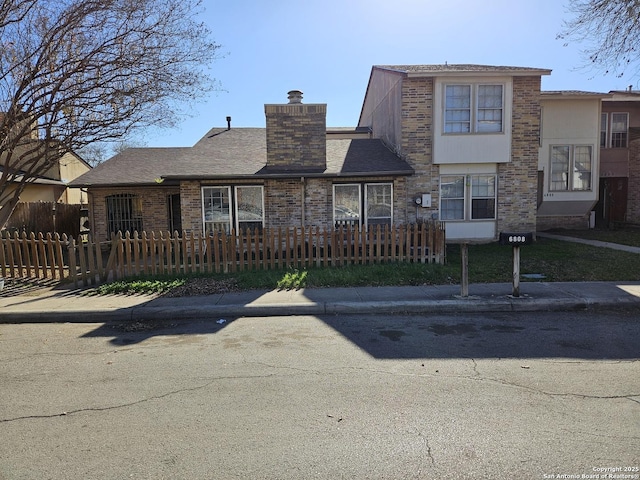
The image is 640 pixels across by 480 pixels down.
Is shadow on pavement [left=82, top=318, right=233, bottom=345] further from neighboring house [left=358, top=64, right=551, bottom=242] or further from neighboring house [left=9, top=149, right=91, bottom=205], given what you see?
neighboring house [left=9, top=149, right=91, bottom=205]

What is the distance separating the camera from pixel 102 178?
15.0m

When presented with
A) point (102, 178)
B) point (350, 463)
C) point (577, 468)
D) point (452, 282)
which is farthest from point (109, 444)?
point (102, 178)

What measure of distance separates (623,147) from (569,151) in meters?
4.38

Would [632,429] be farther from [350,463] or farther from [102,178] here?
[102,178]

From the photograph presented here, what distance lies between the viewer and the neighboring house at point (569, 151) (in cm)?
1711

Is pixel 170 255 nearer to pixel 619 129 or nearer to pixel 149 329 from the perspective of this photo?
pixel 149 329

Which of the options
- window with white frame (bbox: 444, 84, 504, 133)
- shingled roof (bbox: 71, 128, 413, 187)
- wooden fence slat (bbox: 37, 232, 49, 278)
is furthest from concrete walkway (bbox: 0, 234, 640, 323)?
window with white frame (bbox: 444, 84, 504, 133)

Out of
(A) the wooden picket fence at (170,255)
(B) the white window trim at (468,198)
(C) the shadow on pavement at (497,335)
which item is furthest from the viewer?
(B) the white window trim at (468,198)

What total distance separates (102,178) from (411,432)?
14.9 metres

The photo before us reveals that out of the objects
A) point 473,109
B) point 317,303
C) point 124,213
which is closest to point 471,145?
point 473,109

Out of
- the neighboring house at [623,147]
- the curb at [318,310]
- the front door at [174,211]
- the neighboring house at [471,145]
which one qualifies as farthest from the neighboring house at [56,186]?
the neighboring house at [623,147]

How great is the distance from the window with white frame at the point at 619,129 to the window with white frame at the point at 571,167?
3.40 meters

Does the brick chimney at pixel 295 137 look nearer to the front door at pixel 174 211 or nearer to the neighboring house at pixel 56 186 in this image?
the front door at pixel 174 211

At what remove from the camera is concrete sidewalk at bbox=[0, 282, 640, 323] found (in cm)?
741
